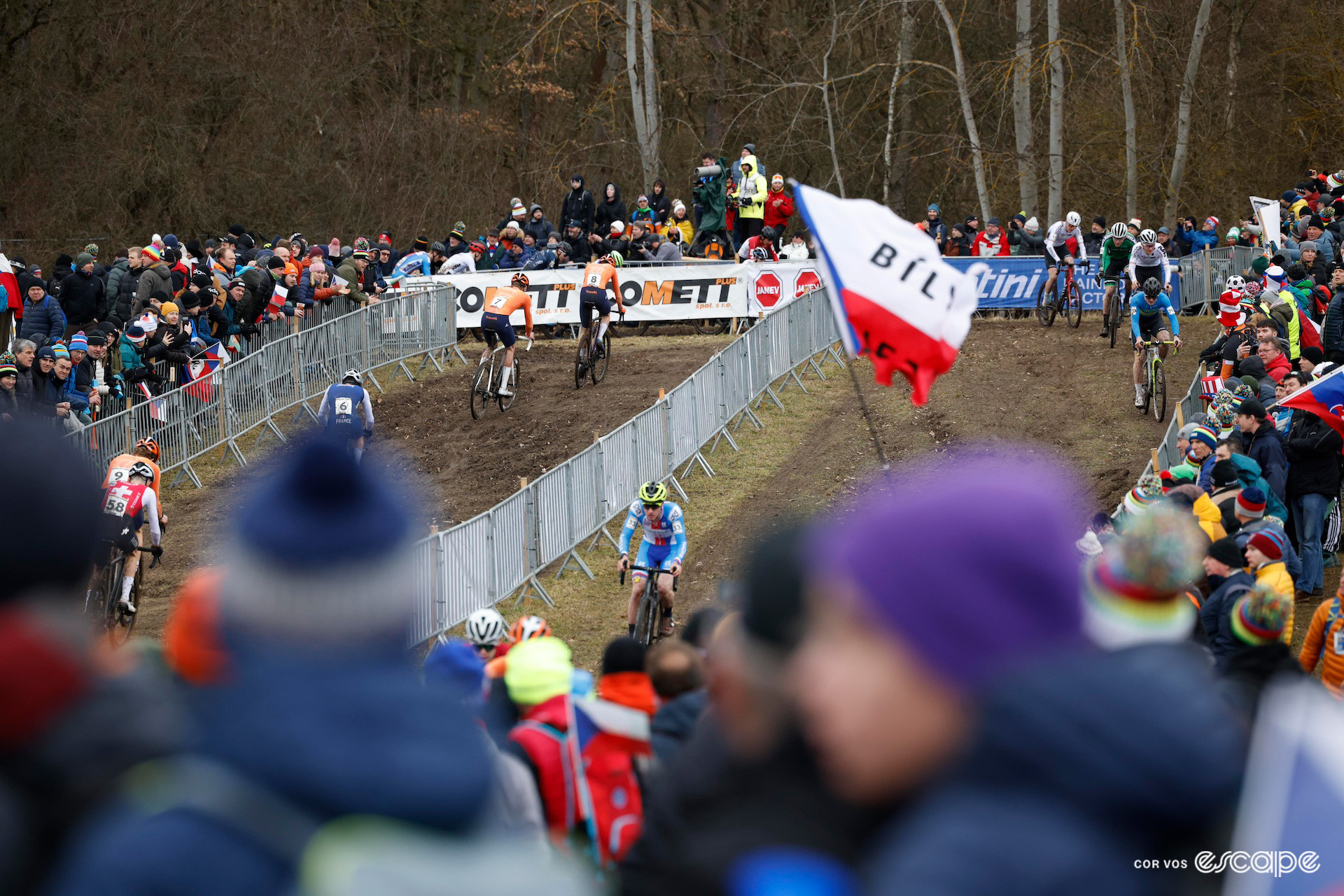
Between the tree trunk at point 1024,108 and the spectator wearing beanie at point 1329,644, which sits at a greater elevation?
the tree trunk at point 1024,108

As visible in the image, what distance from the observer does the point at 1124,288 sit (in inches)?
926

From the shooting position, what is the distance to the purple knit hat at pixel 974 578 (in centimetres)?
174

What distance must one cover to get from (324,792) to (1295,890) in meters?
1.26

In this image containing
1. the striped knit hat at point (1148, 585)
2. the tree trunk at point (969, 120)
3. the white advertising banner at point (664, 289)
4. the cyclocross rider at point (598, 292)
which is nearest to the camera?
the striped knit hat at point (1148, 585)

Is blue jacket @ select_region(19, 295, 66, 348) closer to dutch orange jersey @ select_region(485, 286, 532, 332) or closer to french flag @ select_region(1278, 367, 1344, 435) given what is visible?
dutch orange jersey @ select_region(485, 286, 532, 332)

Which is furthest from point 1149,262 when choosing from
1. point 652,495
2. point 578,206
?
point 578,206

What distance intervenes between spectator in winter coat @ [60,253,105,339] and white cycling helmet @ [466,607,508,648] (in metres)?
14.1

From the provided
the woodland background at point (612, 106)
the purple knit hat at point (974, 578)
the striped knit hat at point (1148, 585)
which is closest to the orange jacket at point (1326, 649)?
the striped knit hat at point (1148, 585)

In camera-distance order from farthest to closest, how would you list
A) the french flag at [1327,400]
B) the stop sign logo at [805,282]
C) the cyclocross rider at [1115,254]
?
the stop sign logo at [805,282] → the cyclocross rider at [1115,254] → the french flag at [1327,400]

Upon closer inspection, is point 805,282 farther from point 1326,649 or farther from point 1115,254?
point 1326,649

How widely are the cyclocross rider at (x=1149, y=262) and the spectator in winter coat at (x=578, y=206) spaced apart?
1248 cm

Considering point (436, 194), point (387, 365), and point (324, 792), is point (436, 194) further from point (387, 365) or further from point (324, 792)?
point (324, 792)

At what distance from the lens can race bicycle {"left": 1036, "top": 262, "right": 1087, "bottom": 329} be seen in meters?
25.3

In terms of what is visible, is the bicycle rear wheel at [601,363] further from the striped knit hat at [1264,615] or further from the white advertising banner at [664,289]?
the striped knit hat at [1264,615]
